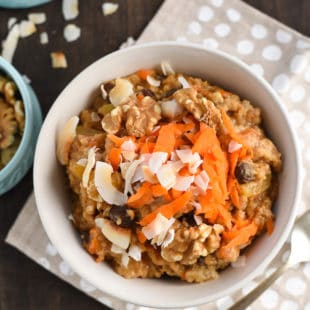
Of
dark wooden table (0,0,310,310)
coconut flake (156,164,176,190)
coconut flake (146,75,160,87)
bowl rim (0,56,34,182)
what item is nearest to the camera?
coconut flake (156,164,176,190)

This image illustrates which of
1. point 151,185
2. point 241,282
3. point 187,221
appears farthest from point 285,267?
point 151,185

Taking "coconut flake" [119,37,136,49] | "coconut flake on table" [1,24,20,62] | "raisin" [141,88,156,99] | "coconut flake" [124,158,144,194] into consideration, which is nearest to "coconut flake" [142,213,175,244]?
"coconut flake" [124,158,144,194]

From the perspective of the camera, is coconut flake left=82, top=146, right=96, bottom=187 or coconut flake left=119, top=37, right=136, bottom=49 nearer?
coconut flake left=82, top=146, right=96, bottom=187

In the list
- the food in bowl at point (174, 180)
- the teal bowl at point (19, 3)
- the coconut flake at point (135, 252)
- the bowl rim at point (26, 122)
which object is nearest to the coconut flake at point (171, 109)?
the food in bowl at point (174, 180)

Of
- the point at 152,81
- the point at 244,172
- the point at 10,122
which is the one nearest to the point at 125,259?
the point at 244,172

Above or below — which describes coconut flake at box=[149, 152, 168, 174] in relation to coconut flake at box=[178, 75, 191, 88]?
below

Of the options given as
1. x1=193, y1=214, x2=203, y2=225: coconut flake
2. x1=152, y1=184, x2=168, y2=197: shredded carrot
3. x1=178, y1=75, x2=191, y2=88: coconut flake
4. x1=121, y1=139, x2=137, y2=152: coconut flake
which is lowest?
x1=193, y1=214, x2=203, y2=225: coconut flake

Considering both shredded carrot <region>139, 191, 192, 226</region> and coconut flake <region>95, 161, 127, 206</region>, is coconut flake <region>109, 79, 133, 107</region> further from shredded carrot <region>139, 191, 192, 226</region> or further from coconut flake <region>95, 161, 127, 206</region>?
shredded carrot <region>139, 191, 192, 226</region>
